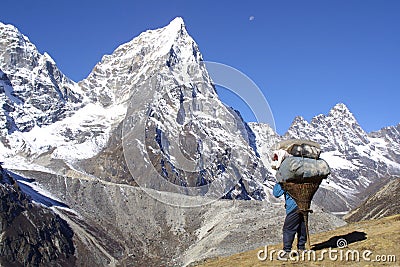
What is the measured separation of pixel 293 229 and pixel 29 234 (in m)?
99.8

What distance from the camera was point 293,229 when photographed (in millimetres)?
17016

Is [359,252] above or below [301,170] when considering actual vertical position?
below

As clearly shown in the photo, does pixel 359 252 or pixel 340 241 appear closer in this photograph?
pixel 359 252

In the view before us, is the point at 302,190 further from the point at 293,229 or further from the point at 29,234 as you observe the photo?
the point at 29,234

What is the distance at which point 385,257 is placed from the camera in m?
15.4

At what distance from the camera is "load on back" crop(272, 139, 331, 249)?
1625 centimetres

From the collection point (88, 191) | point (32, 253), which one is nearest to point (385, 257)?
point (32, 253)

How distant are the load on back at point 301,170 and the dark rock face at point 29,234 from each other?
89963mm

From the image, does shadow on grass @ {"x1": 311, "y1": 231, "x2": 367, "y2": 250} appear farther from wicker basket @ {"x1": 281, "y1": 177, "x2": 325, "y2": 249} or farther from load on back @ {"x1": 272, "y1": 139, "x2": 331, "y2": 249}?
wicker basket @ {"x1": 281, "y1": 177, "x2": 325, "y2": 249}

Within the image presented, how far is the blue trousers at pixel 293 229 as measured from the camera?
665 inches

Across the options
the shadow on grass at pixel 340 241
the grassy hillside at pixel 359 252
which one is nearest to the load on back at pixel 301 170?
the grassy hillside at pixel 359 252

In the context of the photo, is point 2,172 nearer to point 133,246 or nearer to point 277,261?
point 133,246

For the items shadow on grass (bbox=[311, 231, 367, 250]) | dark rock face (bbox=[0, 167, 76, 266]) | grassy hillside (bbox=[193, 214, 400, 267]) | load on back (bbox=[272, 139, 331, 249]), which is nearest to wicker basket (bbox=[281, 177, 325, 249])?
load on back (bbox=[272, 139, 331, 249])

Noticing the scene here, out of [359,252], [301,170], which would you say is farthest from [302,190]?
[359,252]
